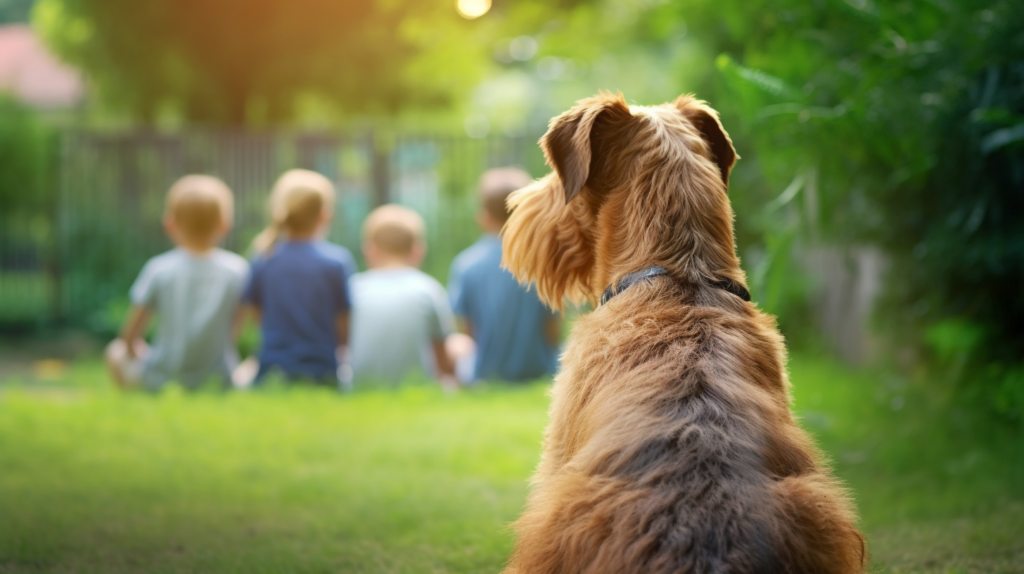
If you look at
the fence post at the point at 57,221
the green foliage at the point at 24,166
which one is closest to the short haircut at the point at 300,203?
the fence post at the point at 57,221

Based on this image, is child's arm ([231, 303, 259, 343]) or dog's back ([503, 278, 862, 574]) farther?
child's arm ([231, 303, 259, 343])

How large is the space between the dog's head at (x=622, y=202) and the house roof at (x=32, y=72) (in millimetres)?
15771

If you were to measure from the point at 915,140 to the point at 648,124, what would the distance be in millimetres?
2274

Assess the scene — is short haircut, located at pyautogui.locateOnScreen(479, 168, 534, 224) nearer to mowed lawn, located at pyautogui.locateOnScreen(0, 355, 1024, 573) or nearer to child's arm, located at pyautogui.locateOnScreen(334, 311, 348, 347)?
child's arm, located at pyautogui.locateOnScreen(334, 311, 348, 347)

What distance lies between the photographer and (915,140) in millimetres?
4785

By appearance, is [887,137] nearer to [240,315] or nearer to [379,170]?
[240,315]

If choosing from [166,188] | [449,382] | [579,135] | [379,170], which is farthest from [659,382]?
[166,188]

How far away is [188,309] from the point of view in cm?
869

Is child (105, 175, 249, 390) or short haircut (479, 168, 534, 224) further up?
short haircut (479, 168, 534, 224)

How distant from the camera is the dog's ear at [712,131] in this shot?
10.8 feet

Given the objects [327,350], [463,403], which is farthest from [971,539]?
[327,350]

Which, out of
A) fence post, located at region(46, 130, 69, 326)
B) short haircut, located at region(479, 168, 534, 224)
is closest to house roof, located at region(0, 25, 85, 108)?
fence post, located at region(46, 130, 69, 326)

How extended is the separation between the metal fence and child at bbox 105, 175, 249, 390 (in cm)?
650

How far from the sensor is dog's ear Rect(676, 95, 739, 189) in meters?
3.28
